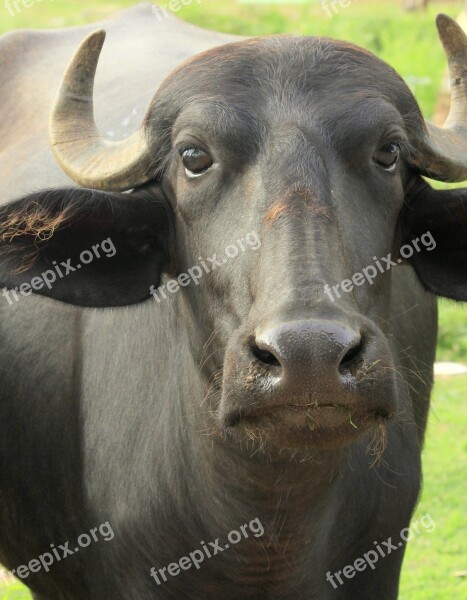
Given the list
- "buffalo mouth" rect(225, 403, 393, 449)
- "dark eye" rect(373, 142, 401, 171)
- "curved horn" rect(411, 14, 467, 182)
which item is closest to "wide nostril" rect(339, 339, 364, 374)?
"buffalo mouth" rect(225, 403, 393, 449)

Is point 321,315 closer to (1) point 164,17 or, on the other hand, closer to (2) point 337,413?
(2) point 337,413

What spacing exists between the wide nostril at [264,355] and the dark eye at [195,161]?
0.74 meters

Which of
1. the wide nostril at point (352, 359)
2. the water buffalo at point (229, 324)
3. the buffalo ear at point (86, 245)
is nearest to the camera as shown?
the wide nostril at point (352, 359)

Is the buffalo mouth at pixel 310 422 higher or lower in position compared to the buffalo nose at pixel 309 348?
lower

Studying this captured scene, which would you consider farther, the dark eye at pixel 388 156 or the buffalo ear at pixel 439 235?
the buffalo ear at pixel 439 235

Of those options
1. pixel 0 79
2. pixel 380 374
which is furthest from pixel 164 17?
pixel 380 374

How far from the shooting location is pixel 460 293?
171 inches

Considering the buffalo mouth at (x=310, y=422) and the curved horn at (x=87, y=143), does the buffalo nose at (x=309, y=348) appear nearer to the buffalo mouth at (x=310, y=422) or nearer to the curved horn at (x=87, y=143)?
the buffalo mouth at (x=310, y=422)

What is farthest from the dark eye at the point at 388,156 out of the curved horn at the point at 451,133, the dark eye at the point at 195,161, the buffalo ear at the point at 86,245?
the buffalo ear at the point at 86,245

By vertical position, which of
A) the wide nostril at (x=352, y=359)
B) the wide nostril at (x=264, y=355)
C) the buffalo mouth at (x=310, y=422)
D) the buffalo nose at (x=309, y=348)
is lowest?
the buffalo mouth at (x=310, y=422)

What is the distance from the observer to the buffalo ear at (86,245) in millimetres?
3979

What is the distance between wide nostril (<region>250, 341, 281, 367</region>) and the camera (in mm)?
3235

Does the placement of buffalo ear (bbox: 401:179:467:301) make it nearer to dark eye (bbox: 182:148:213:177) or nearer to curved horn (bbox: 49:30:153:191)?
dark eye (bbox: 182:148:213:177)

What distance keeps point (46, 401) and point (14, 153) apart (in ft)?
4.74
